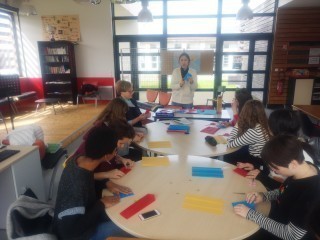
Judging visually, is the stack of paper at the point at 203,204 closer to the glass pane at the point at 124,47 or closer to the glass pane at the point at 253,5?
the glass pane at the point at 124,47

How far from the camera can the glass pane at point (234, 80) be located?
774 cm

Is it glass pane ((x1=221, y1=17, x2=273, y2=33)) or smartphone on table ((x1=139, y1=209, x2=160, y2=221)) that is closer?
smartphone on table ((x1=139, y1=209, x2=160, y2=221))

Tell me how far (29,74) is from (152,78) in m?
3.93

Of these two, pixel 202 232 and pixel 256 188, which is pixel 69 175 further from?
pixel 256 188

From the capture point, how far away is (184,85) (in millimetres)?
4672

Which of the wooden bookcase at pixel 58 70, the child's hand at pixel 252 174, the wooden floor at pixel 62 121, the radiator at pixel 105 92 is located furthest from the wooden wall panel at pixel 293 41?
the child's hand at pixel 252 174

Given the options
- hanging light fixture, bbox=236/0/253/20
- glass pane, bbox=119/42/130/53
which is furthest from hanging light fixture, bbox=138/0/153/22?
glass pane, bbox=119/42/130/53

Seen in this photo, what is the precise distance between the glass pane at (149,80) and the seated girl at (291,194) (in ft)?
21.8

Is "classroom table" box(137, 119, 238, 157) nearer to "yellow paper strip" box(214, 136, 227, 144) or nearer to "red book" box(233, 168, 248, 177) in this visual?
"yellow paper strip" box(214, 136, 227, 144)

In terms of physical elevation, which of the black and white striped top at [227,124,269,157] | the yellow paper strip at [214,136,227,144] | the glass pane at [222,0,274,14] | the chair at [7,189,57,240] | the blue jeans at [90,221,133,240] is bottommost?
the blue jeans at [90,221,133,240]

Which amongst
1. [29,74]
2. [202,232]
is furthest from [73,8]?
[202,232]

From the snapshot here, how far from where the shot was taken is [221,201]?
1547 mm

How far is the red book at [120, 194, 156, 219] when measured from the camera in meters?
1.43

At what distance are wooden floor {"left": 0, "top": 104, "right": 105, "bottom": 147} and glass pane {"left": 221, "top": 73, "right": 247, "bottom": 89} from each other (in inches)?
158
